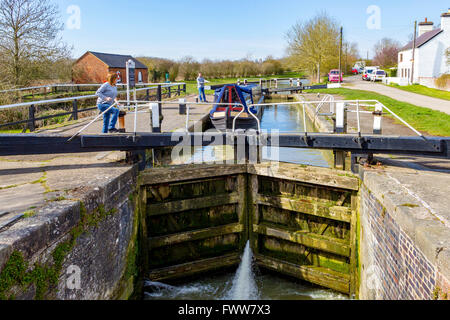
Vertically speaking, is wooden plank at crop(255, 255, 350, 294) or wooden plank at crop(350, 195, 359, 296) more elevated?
wooden plank at crop(350, 195, 359, 296)

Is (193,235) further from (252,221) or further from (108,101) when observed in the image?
(108,101)

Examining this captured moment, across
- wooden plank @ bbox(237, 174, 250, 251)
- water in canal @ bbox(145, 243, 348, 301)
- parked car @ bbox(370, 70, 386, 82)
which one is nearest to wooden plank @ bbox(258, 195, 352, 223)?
wooden plank @ bbox(237, 174, 250, 251)

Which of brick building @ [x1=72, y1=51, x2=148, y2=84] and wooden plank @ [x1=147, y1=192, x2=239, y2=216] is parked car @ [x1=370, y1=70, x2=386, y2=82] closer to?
brick building @ [x1=72, y1=51, x2=148, y2=84]

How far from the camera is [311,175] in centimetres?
727

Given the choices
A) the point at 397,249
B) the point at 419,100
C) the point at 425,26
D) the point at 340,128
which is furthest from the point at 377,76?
the point at 397,249

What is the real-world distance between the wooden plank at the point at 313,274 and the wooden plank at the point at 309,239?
46cm

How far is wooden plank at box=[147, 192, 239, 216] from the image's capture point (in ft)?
24.7

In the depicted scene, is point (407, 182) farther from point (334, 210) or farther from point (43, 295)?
point (43, 295)

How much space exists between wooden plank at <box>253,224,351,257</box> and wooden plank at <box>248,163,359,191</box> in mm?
1107

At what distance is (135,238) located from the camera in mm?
7215

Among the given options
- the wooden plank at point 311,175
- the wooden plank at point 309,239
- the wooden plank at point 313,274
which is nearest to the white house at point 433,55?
the wooden plank at point 311,175

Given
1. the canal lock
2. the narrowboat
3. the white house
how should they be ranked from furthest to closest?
the white house → the narrowboat → the canal lock

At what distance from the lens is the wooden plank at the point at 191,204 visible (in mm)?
7523

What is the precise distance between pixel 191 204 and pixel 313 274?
289 centimetres
